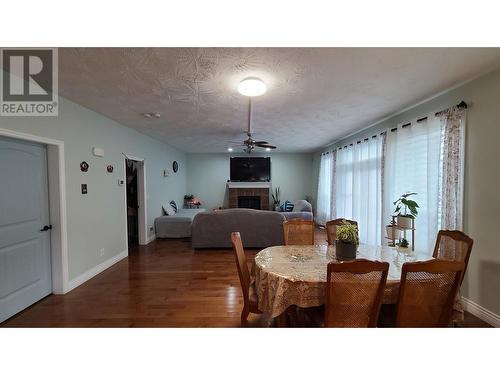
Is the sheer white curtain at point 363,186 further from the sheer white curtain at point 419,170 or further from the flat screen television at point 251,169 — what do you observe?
the flat screen television at point 251,169

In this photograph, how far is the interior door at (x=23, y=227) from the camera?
2.19 meters

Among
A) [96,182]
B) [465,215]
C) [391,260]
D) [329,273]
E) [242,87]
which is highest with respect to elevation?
[242,87]

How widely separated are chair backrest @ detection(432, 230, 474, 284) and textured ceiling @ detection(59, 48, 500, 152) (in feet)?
5.11

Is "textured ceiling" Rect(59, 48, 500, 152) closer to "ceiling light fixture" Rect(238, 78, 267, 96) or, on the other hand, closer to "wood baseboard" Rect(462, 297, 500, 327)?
"ceiling light fixture" Rect(238, 78, 267, 96)

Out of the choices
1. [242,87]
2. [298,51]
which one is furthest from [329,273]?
[242,87]

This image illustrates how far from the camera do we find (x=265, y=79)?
2322mm

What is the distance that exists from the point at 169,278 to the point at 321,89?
327 centimetres

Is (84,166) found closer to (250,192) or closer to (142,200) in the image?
(142,200)

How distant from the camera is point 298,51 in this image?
179cm

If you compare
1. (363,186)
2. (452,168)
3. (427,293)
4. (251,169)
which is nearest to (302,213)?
(363,186)

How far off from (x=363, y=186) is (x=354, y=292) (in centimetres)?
364

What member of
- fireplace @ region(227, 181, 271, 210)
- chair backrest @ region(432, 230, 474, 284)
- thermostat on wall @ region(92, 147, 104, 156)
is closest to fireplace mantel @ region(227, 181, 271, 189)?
fireplace @ region(227, 181, 271, 210)

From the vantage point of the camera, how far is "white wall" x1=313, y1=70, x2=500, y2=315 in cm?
209
